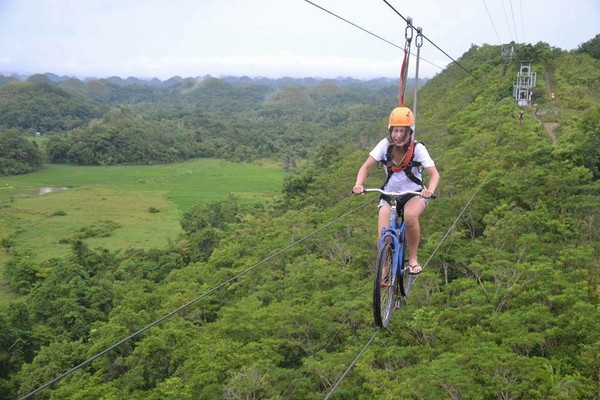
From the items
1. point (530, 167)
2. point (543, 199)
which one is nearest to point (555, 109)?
point (530, 167)

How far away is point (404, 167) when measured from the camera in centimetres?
416

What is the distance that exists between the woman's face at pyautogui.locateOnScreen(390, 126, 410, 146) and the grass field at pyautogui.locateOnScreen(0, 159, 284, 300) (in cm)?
3157

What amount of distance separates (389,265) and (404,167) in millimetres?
851

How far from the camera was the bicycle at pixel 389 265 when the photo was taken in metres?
3.94

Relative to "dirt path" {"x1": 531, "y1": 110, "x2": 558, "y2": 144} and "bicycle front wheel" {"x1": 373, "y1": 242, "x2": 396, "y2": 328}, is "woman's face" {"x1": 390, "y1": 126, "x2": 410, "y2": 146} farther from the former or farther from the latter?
"dirt path" {"x1": 531, "y1": 110, "x2": 558, "y2": 144}

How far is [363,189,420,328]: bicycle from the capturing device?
12.9 ft

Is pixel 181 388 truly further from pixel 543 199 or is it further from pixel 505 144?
pixel 505 144

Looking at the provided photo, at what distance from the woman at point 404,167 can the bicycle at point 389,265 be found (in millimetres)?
95

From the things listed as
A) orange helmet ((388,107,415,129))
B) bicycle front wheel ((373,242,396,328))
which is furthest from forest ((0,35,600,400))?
orange helmet ((388,107,415,129))

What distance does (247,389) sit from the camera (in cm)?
946

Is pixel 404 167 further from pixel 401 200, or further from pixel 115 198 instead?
pixel 115 198

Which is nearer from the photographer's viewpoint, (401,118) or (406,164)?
(401,118)

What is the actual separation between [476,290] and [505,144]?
1111 centimetres

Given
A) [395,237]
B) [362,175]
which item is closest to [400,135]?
[362,175]
